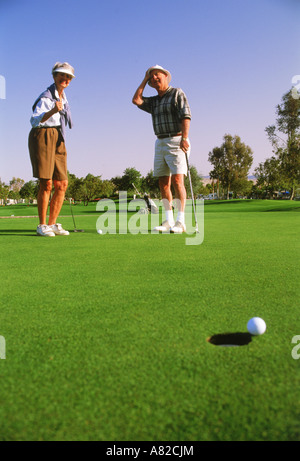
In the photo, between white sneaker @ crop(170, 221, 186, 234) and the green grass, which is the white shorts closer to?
white sneaker @ crop(170, 221, 186, 234)

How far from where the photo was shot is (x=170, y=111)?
639cm

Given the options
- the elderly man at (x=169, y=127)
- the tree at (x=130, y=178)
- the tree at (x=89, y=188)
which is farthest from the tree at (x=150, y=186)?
the elderly man at (x=169, y=127)

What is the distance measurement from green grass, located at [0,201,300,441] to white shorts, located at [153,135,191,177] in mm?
3694

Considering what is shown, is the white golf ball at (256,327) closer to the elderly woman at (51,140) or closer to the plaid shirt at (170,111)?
the elderly woman at (51,140)

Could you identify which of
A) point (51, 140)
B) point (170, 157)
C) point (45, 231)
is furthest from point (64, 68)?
point (45, 231)

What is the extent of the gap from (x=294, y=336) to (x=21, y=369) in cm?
120

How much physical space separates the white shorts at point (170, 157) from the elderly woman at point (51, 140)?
5.56 feet

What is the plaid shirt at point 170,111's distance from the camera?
627 centimetres

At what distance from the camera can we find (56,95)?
6.15 meters

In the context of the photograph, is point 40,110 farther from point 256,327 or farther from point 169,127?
point 256,327

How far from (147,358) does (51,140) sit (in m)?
5.36

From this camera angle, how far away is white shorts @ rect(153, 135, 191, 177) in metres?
6.38

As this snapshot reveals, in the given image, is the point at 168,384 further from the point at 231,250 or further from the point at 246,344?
the point at 231,250
